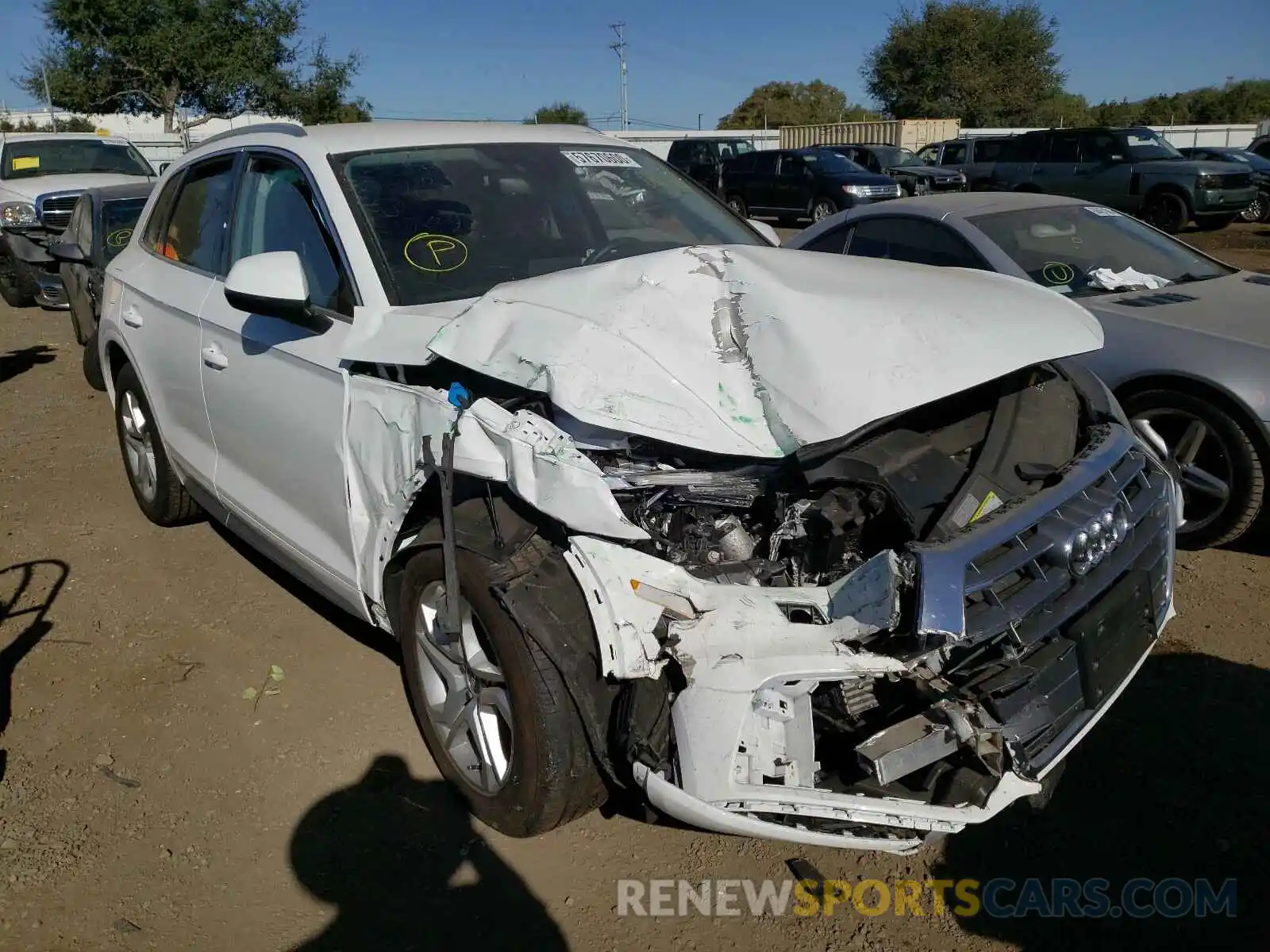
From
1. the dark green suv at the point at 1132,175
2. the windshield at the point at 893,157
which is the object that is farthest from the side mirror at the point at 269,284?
the windshield at the point at 893,157

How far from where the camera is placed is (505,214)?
139 inches

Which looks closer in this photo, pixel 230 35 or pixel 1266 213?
pixel 1266 213

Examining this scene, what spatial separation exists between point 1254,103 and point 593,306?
2541 inches

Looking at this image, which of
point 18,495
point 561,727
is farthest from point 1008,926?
point 18,495

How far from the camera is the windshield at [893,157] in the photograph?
22047 mm

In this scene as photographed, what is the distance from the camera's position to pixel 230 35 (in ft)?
104

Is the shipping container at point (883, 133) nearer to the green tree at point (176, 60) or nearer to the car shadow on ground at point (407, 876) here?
the green tree at point (176, 60)

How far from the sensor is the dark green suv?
1580 centimetres

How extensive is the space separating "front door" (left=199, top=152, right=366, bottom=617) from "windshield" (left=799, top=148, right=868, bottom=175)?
17.5m

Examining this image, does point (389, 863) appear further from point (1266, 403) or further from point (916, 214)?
point (916, 214)

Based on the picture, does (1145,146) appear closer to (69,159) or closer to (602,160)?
(602,160)

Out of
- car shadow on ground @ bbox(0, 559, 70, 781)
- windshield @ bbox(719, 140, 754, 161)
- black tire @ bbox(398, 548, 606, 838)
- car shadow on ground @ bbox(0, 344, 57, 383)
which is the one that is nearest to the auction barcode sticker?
black tire @ bbox(398, 548, 606, 838)

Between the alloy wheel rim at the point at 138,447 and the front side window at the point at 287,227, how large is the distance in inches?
57.2

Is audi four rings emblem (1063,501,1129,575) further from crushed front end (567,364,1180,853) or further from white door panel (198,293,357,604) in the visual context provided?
white door panel (198,293,357,604)
